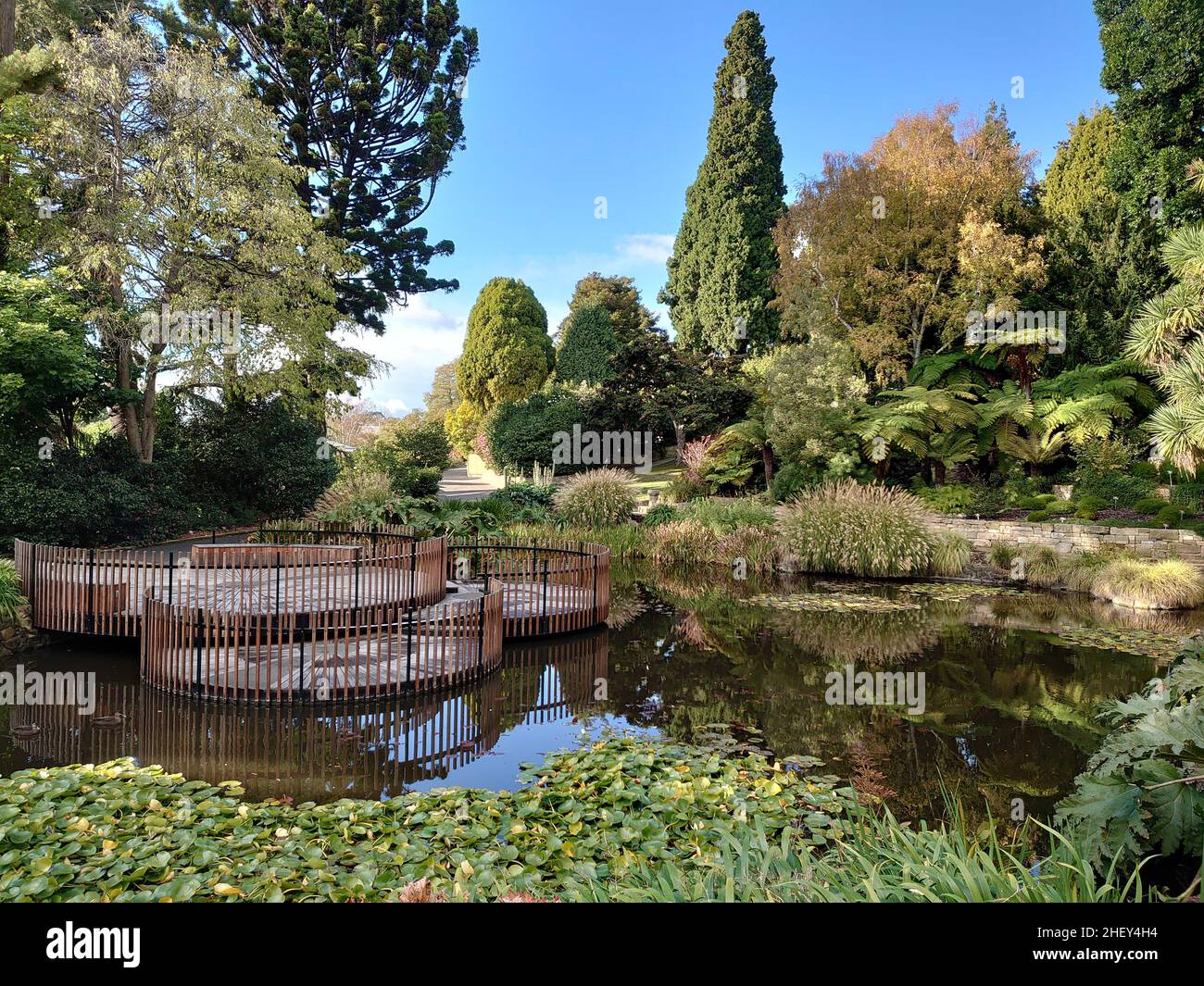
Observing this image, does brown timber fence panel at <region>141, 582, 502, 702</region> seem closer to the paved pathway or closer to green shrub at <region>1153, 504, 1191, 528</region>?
green shrub at <region>1153, 504, 1191, 528</region>

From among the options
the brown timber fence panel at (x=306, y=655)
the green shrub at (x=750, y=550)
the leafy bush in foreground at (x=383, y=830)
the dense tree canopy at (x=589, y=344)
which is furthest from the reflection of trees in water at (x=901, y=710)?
the dense tree canopy at (x=589, y=344)

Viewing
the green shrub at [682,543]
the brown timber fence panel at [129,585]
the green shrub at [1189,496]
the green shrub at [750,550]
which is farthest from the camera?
the green shrub at [682,543]

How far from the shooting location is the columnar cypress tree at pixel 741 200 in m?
28.1

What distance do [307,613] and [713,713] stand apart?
4.72 meters

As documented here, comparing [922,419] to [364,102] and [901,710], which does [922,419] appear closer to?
[901,710]

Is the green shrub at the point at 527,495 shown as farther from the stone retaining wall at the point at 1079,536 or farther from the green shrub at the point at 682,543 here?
the stone retaining wall at the point at 1079,536

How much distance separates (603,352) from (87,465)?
21732 millimetres

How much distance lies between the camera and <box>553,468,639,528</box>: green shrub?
61.7 ft

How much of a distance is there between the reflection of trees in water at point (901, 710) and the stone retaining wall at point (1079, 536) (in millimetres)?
3656

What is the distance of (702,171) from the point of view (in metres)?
29.6

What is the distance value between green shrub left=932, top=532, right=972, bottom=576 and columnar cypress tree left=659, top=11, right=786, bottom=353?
48.4 ft

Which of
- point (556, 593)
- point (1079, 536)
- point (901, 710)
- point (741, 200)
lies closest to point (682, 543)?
point (556, 593)

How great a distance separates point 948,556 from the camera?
49.5ft

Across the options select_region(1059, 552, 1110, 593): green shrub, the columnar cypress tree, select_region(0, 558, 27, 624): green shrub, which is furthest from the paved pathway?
select_region(1059, 552, 1110, 593): green shrub
